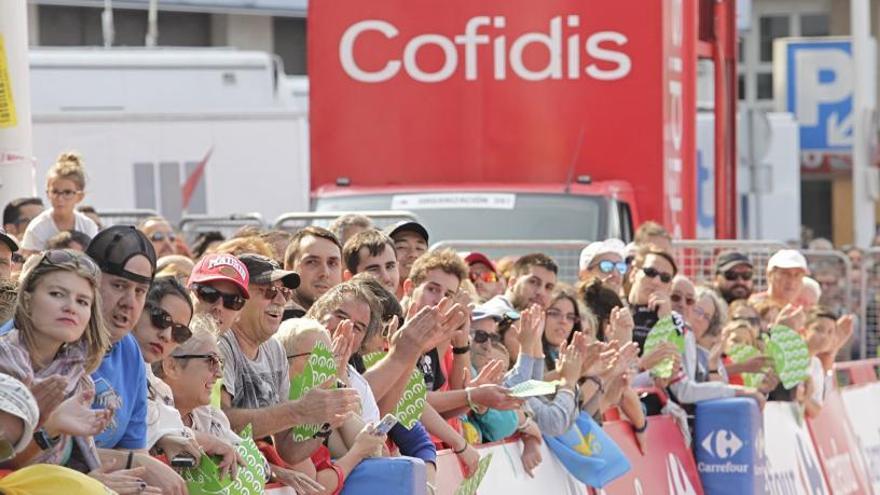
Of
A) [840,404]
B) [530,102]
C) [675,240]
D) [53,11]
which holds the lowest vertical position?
[840,404]

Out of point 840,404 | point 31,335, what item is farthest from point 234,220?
point 31,335

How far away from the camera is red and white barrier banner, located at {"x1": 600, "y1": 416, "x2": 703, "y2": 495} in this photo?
10453 mm

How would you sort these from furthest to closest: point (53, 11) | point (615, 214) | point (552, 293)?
point (53, 11)
point (615, 214)
point (552, 293)

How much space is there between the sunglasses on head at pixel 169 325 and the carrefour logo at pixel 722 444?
5.67 metres

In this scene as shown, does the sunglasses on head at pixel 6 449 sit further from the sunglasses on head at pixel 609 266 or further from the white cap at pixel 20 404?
the sunglasses on head at pixel 609 266

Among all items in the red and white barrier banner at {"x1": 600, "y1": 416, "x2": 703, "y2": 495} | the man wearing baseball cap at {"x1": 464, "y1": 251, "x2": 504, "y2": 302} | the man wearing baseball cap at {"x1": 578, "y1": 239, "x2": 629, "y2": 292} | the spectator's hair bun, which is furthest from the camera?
the man wearing baseball cap at {"x1": 578, "y1": 239, "x2": 629, "y2": 292}

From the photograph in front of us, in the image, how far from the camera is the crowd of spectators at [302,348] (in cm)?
566

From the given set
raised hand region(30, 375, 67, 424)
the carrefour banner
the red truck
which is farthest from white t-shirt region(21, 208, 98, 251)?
the red truck

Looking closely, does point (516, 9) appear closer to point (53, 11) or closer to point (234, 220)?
point (234, 220)

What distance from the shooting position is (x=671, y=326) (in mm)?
11242

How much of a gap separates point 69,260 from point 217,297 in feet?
4.07

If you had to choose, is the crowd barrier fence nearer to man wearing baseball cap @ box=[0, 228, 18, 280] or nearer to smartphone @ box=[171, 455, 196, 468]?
man wearing baseball cap @ box=[0, 228, 18, 280]

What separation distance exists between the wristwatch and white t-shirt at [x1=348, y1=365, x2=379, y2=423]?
2064 mm

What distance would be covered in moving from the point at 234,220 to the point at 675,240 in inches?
150
